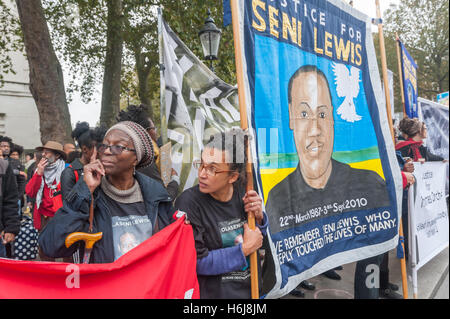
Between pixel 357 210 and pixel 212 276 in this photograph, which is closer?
pixel 212 276

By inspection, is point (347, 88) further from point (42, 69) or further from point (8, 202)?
point (42, 69)

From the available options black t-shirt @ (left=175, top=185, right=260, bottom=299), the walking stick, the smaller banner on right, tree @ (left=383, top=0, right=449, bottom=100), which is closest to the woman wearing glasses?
black t-shirt @ (left=175, top=185, right=260, bottom=299)

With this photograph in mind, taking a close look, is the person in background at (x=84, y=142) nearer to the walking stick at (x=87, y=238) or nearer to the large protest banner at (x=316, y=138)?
the walking stick at (x=87, y=238)

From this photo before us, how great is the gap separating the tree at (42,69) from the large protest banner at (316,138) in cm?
519

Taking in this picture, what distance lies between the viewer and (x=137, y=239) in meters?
1.65

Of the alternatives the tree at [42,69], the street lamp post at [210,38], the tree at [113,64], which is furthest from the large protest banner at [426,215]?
the tree at [113,64]

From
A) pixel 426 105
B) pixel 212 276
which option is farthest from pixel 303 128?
pixel 426 105

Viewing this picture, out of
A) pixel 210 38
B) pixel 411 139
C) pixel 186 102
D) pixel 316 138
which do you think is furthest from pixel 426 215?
pixel 210 38

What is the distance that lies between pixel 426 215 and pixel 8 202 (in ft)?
14.8

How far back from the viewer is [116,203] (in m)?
1.70

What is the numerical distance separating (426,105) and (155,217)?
6118 mm

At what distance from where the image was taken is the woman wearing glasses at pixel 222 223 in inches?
69.4

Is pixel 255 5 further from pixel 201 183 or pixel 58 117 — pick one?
pixel 58 117

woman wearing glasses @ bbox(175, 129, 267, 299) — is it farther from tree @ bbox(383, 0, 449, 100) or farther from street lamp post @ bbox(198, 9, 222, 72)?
tree @ bbox(383, 0, 449, 100)
